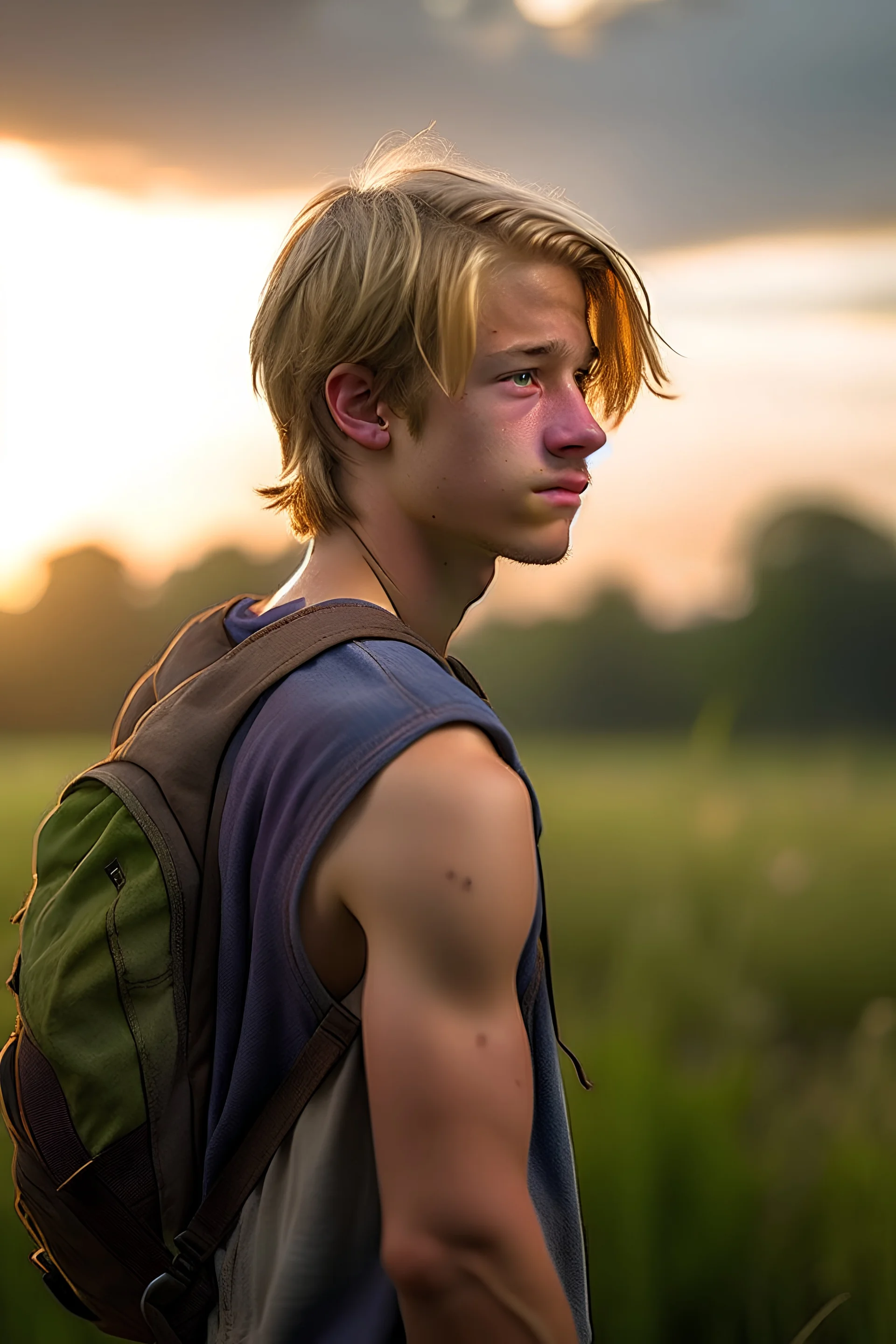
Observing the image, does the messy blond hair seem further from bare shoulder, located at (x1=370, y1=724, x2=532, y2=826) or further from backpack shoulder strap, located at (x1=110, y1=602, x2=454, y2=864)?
bare shoulder, located at (x1=370, y1=724, x2=532, y2=826)

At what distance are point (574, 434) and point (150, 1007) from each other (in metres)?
0.63

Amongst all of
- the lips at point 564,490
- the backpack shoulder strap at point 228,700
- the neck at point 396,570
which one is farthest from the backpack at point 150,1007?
the lips at point 564,490

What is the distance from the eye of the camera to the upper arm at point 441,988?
81 cm

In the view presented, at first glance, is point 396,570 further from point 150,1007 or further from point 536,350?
point 150,1007

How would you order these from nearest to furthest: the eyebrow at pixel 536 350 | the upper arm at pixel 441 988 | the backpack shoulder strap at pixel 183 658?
the upper arm at pixel 441 988
the eyebrow at pixel 536 350
the backpack shoulder strap at pixel 183 658

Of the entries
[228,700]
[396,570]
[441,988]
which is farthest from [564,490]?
[441,988]

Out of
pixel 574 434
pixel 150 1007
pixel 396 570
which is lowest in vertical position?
pixel 150 1007

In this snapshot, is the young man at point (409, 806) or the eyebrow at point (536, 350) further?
the eyebrow at point (536, 350)

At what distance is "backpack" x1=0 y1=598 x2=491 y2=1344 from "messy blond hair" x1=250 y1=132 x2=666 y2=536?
25cm

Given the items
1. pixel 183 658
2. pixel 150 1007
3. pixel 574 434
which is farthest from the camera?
pixel 183 658

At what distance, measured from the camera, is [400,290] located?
3.59ft

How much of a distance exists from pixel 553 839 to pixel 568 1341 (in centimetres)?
187

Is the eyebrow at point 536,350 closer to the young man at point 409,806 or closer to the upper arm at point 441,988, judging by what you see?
the young man at point 409,806

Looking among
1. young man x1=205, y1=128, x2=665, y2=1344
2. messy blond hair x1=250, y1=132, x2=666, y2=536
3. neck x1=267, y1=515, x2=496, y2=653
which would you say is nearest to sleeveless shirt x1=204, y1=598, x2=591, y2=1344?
young man x1=205, y1=128, x2=665, y2=1344
